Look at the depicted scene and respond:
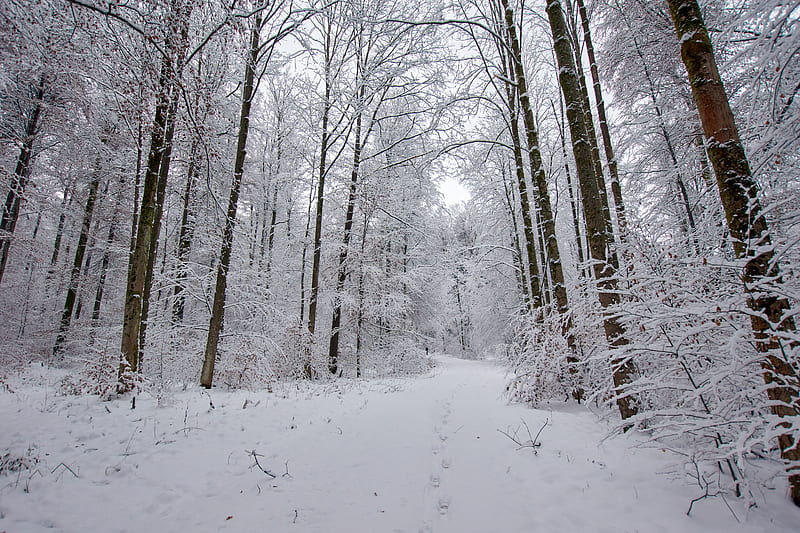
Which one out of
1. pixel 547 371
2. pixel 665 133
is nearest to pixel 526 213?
pixel 547 371

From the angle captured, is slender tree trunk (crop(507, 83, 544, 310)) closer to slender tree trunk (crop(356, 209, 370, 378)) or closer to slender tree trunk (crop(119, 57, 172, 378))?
slender tree trunk (crop(356, 209, 370, 378))

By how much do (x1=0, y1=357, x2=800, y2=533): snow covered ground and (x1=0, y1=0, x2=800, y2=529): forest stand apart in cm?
34

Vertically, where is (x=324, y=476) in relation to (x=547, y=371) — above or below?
below

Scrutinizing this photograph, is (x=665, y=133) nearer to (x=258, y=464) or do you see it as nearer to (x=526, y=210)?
(x=526, y=210)

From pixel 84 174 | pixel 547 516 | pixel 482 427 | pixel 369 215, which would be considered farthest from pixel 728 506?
pixel 84 174

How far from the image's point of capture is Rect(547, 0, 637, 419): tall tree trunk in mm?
4414

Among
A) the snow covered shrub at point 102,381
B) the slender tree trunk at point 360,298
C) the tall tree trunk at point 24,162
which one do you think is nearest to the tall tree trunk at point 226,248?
the snow covered shrub at point 102,381

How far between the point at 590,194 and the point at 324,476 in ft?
16.0

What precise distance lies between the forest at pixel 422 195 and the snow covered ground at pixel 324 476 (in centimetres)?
34

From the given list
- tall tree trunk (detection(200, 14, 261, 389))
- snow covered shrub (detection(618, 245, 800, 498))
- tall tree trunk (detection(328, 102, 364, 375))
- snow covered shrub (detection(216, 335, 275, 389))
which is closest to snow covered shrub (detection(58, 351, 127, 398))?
tall tree trunk (detection(200, 14, 261, 389))

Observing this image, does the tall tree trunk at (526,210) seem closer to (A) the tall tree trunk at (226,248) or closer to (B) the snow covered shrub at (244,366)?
(A) the tall tree trunk at (226,248)

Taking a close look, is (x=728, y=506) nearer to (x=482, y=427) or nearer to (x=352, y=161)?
(x=482, y=427)

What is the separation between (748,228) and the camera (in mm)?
2279

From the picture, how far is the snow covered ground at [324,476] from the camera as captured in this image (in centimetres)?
248
